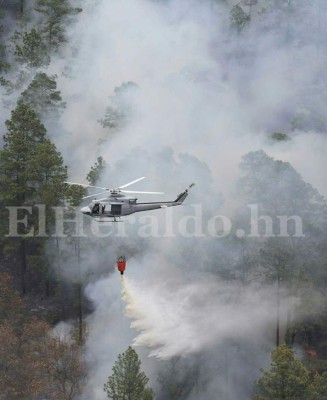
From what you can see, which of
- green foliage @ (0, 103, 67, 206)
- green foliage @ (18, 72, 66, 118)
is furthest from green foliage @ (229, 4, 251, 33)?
green foliage @ (0, 103, 67, 206)

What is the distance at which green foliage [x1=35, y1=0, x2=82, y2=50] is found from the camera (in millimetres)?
74500

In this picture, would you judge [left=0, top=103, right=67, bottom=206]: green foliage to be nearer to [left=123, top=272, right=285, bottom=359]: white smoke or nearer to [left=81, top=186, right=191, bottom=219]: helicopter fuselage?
[left=81, top=186, right=191, bottom=219]: helicopter fuselage

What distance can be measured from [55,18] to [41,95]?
→ 1550 centimetres

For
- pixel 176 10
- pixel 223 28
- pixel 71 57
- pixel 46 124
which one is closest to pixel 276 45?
pixel 223 28

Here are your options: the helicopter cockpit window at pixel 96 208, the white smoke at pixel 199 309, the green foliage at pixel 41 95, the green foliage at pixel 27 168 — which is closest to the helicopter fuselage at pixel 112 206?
the helicopter cockpit window at pixel 96 208

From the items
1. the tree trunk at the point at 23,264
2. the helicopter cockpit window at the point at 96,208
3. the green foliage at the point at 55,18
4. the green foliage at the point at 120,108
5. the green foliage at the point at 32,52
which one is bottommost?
the tree trunk at the point at 23,264

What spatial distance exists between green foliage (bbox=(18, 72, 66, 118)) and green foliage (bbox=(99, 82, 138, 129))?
190 inches

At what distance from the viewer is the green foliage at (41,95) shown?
203 ft

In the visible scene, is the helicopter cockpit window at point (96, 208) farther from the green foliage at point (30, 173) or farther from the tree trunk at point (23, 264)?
the tree trunk at point (23, 264)

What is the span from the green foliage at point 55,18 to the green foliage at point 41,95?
1267 cm

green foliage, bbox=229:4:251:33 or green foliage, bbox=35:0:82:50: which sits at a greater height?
green foliage, bbox=229:4:251:33

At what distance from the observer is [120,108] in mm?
67750

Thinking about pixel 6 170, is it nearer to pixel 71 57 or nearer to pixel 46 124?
pixel 46 124

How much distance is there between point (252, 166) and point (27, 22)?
120 feet
